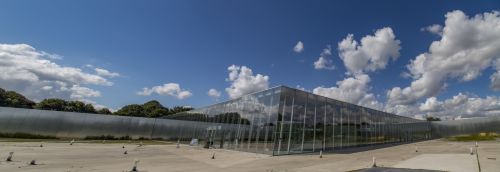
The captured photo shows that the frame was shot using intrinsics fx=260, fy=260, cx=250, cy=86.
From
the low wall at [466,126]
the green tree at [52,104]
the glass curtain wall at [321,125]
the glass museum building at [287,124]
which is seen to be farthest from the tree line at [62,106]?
the low wall at [466,126]

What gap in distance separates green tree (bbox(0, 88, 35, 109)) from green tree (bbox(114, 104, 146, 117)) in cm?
2278

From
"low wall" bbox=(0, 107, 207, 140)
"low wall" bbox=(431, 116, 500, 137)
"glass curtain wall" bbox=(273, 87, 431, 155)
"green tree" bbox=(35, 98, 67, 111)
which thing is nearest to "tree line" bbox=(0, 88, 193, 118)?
"green tree" bbox=(35, 98, 67, 111)

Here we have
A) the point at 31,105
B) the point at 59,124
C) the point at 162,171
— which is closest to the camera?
the point at 162,171

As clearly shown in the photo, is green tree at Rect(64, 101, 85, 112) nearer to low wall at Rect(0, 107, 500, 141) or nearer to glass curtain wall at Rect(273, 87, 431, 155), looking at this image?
low wall at Rect(0, 107, 500, 141)

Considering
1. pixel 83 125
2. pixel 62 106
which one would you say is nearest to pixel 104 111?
pixel 62 106

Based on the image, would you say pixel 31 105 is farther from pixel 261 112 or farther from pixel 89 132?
pixel 261 112

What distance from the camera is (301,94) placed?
27500mm

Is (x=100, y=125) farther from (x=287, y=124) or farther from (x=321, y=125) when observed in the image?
(x=321, y=125)

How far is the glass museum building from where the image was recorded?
976 inches

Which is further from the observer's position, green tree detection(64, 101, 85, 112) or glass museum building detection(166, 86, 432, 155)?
green tree detection(64, 101, 85, 112)

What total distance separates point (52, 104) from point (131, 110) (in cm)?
1989

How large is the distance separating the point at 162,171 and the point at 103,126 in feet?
142

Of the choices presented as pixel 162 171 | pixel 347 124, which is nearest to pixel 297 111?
pixel 347 124

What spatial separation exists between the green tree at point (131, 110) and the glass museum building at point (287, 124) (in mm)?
45212
